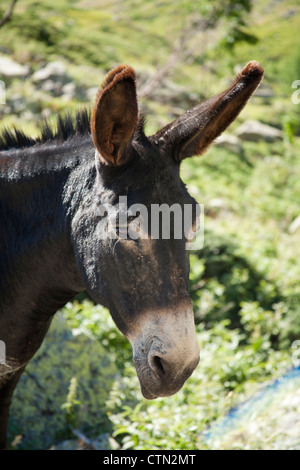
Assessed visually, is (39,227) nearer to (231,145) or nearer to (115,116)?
(115,116)

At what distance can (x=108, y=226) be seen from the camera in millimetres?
2166

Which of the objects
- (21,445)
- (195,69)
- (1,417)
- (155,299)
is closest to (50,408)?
(21,445)

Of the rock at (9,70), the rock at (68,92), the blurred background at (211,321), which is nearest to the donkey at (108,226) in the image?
the blurred background at (211,321)

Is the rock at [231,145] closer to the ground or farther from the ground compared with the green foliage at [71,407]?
farther from the ground

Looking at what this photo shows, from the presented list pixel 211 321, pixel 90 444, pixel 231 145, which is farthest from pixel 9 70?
pixel 90 444

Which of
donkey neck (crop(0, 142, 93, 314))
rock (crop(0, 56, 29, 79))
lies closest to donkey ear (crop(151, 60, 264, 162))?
donkey neck (crop(0, 142, 93, 314))

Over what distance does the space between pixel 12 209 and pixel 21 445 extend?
8.28 feet

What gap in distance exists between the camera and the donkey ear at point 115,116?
1939mm

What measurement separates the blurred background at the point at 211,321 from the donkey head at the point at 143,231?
1.25 feet

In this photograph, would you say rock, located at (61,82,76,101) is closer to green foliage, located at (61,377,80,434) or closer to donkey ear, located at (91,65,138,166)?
green foliage, located at (61,377,80,434)

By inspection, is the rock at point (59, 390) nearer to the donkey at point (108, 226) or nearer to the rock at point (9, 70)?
the donkey at point (108, 226)

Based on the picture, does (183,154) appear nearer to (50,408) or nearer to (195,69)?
(50,408)

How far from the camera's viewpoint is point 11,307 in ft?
8.48

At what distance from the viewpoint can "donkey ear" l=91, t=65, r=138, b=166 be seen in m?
1.94
